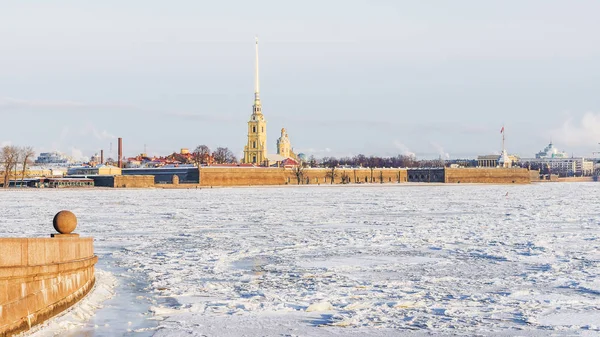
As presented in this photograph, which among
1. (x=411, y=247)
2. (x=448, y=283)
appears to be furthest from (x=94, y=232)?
(x=448, y=283)

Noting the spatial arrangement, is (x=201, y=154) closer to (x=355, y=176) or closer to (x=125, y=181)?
(x=355, y=176)

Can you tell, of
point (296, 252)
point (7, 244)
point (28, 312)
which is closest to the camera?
point (7, 244)

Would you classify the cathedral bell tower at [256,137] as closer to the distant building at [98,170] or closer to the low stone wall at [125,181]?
the distant building at [98,170]

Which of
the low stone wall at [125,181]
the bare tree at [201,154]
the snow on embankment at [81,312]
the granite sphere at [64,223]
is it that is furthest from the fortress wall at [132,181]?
the granite sphere at [64,223]

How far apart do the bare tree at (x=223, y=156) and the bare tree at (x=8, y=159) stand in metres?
47.3

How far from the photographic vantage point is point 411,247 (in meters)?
19.5

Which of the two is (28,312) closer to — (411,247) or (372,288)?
(372,288)

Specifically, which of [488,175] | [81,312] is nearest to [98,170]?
[488,175]

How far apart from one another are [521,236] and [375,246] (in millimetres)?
4953

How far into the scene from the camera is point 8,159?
107 m

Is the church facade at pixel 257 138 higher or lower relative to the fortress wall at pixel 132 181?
higher

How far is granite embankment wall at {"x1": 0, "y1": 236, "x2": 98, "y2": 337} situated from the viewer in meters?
8.93

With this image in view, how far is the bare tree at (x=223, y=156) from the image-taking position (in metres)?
163

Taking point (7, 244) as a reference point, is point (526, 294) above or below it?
below
